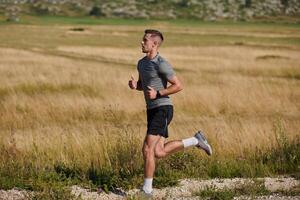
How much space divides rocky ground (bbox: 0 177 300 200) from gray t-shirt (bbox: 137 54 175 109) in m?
1.29

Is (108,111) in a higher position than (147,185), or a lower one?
lower

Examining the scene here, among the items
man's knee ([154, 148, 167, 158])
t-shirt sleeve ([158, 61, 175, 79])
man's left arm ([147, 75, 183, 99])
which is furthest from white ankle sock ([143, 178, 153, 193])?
t-shirt sleeve ([158, 61, 175, 79])

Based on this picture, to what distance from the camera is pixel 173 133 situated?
14859mm

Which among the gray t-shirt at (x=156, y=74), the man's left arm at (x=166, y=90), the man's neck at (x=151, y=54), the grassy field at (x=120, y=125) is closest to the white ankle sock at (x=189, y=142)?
the grassy field at (x=120, y=125)

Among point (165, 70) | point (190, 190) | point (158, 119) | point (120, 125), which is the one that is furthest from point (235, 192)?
point (120, 125)

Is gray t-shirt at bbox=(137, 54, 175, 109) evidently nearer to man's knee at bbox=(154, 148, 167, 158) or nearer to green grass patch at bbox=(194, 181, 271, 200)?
man's knee at bbox=(154, 148, 167, 158)

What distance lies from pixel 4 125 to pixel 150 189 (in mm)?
10399

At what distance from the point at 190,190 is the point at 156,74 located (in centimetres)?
179

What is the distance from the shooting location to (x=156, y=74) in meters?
8.24

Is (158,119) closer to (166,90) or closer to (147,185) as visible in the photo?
(166,90)

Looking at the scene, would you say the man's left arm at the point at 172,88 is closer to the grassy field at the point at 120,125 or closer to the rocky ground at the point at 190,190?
the rocky ground at the point at 190,190

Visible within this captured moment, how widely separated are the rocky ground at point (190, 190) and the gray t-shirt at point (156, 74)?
129 cm

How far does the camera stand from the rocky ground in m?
8.23

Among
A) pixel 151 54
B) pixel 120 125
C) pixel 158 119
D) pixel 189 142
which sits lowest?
pixel 120 125
